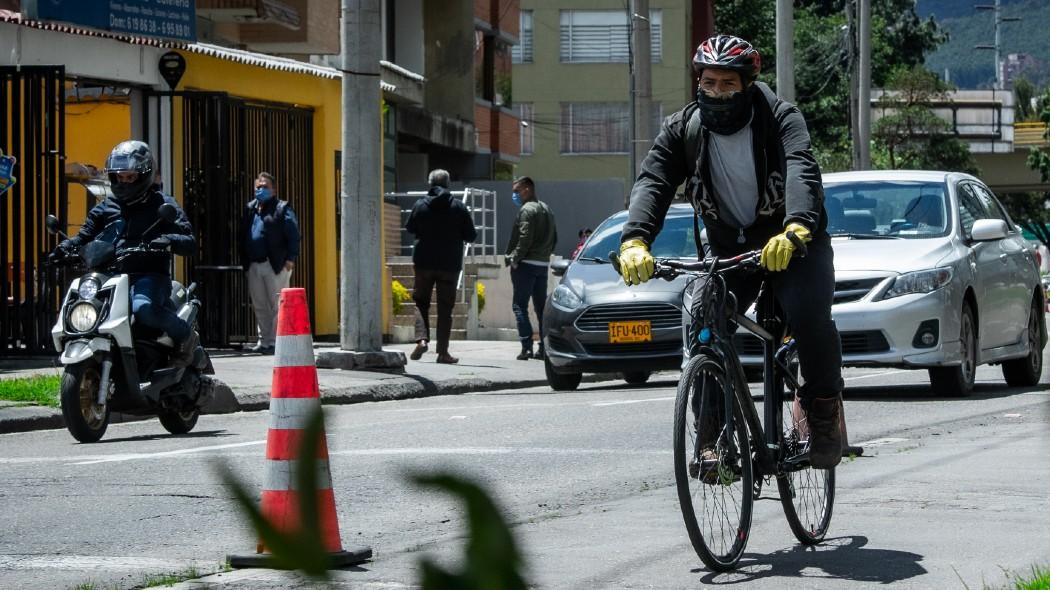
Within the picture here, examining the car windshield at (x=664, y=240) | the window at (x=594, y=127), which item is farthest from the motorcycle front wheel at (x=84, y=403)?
the window at (x=594, y=127)

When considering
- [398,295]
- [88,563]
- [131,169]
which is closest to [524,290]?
[398,295]

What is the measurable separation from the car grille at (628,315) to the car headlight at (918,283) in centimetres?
A: 256

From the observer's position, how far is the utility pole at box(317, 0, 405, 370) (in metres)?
14.7

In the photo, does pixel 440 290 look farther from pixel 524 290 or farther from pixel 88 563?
pixel 88 563

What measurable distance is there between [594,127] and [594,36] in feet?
10.3

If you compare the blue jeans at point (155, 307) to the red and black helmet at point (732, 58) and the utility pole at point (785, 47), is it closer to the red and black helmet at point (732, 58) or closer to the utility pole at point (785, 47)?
the red and black helmet at point (732, 58)

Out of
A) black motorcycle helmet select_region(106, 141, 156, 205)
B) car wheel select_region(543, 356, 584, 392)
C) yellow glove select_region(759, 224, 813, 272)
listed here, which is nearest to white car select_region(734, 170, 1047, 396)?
car wheel select_region(543, 356, 584, 392)

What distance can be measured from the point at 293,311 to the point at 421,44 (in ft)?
89.1

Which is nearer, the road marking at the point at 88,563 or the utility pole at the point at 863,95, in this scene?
the road marking at the point at 88,563

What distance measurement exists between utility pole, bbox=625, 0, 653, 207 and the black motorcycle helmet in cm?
1283

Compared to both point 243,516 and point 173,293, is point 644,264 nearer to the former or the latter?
point 243,516

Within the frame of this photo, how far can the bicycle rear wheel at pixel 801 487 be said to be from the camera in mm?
5562

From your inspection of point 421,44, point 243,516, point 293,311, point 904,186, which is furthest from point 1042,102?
point 243,516

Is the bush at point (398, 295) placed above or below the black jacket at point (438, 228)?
below
